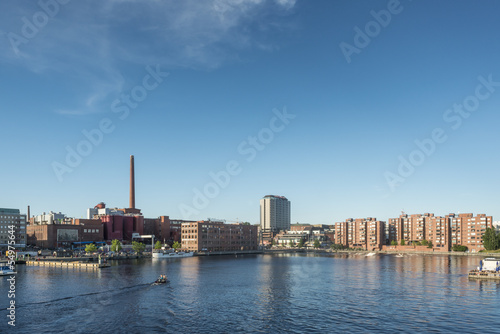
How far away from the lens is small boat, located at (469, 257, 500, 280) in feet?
287

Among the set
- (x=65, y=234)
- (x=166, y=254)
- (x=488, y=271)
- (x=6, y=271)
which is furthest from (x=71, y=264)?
(x=488, y=271)

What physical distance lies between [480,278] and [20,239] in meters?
174

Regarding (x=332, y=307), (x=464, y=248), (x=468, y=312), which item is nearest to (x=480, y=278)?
(x=468, y=312)

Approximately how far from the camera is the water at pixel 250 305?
45969 millimetres

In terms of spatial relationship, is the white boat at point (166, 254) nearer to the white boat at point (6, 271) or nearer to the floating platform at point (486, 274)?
the white boat at point (6, 271)

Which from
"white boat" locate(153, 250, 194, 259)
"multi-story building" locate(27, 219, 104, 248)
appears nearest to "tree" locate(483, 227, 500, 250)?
"white boat" locate(153, 250, 194, 259)

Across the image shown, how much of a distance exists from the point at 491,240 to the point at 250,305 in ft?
528

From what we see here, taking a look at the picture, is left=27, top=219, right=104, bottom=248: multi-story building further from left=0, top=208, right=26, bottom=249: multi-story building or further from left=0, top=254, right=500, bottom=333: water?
left=0, top=254, right=500, bottom=333: water

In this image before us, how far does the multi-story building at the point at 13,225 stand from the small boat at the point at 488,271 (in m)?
167

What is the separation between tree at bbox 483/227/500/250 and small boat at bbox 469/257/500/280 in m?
96.1

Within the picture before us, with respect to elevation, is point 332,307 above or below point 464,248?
above

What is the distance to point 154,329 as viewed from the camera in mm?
44594

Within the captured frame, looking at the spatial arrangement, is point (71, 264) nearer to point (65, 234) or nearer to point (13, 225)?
point (65, 234)

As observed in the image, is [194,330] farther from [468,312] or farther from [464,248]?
[464,248]
